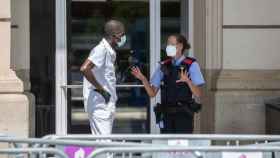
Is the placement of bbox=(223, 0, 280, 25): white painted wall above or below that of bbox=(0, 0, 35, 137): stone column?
above

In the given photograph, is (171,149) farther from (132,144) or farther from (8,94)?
(8,94)

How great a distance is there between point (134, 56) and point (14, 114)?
236cm

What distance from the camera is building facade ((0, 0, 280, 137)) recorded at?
1064cm


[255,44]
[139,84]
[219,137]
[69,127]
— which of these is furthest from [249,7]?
[219,137]

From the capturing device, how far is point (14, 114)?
10.1 meters

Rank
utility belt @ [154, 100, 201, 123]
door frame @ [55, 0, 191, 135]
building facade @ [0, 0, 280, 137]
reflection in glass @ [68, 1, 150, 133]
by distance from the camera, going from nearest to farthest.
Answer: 1. utility belt @ [154, 100, 201, 123]
2. building facade @ [0, 0, 280, 137]
3. door frame @ [55, 0, 191, 135]
4. reflection in glass @ [68, 1, 150, 133]

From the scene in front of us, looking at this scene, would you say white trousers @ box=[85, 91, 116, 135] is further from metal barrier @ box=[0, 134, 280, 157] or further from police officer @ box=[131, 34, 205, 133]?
metal barrier @ box=[0, 134, 280, 157]

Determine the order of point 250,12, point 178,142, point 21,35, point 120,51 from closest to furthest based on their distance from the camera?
point 178,142 → point 250,12 → point 21,35 → point 120,51

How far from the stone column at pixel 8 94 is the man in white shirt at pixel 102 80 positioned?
175 cm

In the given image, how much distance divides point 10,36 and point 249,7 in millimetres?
3340

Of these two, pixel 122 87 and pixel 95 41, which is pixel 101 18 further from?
pixel 122 87

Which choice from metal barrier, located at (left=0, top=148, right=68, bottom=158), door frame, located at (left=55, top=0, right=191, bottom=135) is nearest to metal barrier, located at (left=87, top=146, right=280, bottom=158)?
metal barrier, located at (left=0, top=148, right=68, bottom=158)

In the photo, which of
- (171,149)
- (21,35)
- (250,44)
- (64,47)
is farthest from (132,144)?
(64,47)

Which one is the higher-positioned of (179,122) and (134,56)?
(134,56)
